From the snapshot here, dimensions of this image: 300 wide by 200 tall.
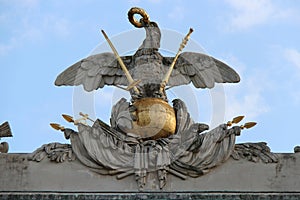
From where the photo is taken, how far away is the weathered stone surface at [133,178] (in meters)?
28.0

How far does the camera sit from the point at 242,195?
27641mm

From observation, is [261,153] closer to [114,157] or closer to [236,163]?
[236,163]

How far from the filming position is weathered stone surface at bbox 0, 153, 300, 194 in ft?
91.7

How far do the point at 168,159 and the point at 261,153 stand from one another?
2.04m

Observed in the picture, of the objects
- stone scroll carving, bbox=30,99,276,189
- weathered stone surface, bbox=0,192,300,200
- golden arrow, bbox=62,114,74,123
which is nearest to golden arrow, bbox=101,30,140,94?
stone scroll carving, bbox=30,99,276,189

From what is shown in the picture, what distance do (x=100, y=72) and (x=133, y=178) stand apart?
3.11 meters

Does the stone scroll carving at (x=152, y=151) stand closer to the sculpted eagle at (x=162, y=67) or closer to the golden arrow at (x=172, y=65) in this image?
the golden arrow at (x=172, y=65)

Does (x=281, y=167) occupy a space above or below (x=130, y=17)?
below

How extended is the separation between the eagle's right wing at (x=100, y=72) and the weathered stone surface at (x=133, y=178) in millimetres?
2401

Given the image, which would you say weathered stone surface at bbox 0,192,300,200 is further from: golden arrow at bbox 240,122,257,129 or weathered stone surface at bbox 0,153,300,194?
golden arrow at bbox 240,122,257,129

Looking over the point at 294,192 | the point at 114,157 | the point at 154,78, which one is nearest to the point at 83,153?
the point at 114,157

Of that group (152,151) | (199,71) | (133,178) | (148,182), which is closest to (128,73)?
(199,71)

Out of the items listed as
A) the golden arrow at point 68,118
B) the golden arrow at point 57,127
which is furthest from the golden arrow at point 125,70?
the golden arrow at point 57,127

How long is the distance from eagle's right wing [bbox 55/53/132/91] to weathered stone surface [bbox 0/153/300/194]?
7.88 feet
